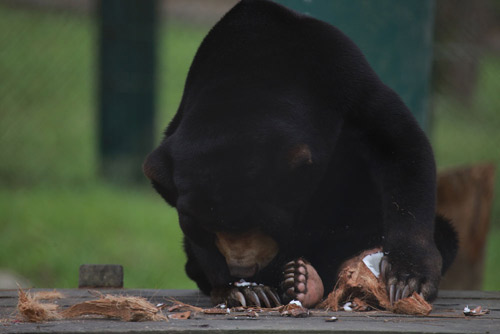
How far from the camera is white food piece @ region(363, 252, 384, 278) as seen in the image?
294 centimetres

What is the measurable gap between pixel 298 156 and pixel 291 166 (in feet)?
0.14

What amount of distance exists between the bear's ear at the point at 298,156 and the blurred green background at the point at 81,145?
313cm

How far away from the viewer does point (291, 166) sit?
2.76 metres

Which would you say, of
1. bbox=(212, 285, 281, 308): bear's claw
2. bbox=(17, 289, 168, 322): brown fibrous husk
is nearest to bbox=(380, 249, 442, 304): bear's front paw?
A: bbox=(212, 285, 281, 308): bear's claw

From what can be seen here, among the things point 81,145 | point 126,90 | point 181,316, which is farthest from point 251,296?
point 81,145

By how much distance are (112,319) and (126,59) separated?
675 cm

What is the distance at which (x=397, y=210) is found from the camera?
2.91m

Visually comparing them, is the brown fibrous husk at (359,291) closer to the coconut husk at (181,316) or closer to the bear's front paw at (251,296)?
the bear's front paw at (251,296)

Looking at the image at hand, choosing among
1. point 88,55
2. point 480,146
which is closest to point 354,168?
point 480,146

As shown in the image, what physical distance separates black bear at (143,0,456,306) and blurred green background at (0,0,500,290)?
2.79 m

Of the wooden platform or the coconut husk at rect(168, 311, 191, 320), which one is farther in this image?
the coconut husk at rect(168, 311, 191, 320)

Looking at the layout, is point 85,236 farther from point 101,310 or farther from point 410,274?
point 410,274

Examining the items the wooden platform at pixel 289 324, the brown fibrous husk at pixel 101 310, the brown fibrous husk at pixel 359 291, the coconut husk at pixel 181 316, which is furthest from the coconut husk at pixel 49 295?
the brown fibrous husk at pixel 359 291

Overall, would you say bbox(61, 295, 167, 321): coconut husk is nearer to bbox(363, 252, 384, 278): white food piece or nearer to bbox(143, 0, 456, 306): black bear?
bbox(143, 0, 456, 306): black bear
